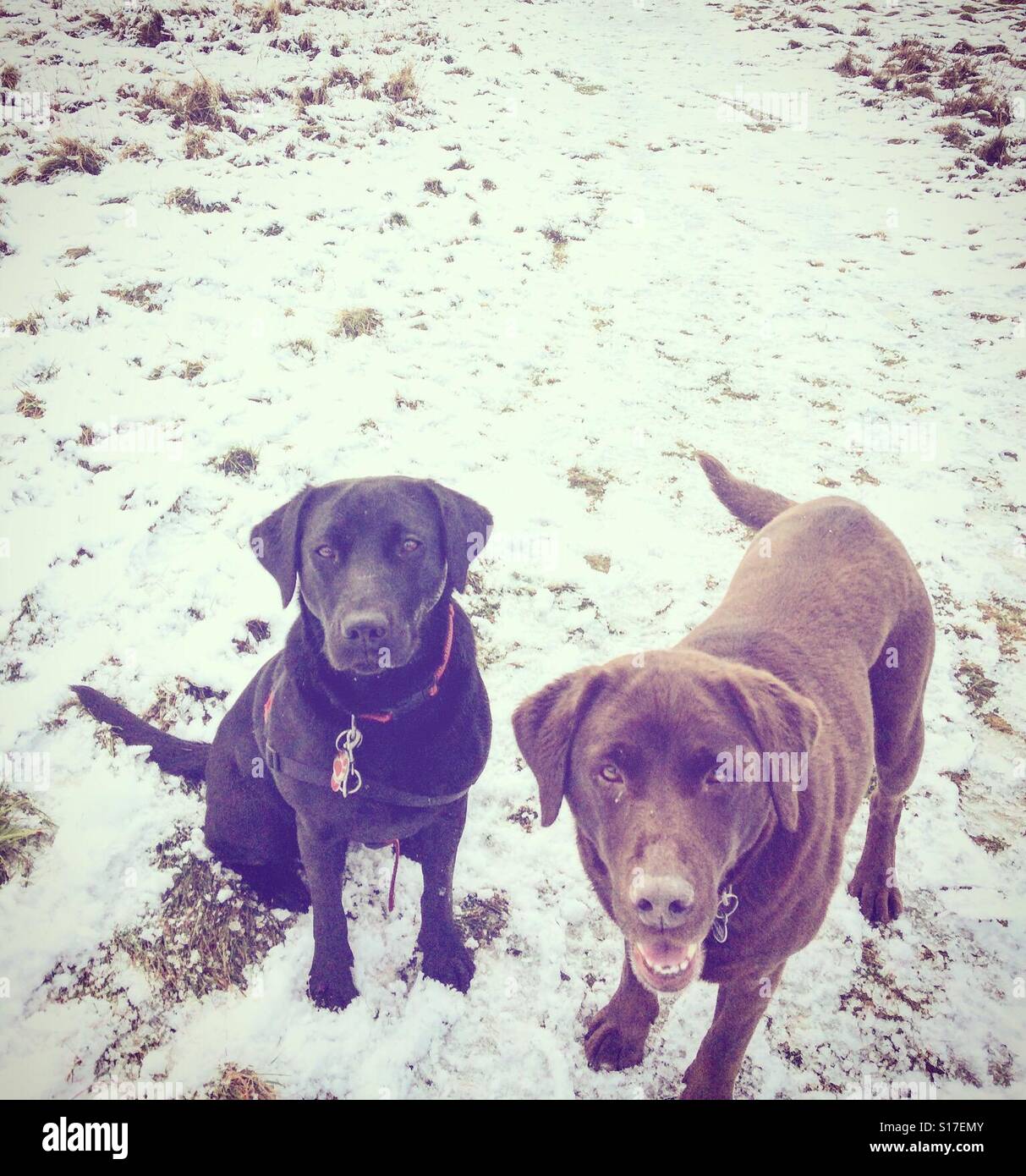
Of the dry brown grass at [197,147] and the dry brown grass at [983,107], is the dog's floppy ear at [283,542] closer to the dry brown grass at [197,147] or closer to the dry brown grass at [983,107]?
the dry brown grass at [197,147]

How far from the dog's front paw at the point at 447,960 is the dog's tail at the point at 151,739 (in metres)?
1.26

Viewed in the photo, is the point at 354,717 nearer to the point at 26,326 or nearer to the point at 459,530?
the point at 459,530

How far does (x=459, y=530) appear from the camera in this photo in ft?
7.89

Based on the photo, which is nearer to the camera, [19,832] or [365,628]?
[365,628]

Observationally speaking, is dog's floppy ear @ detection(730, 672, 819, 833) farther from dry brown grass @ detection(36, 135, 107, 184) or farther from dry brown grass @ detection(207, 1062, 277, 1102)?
dry brown grass @ detection(36, 135, 107, 184)

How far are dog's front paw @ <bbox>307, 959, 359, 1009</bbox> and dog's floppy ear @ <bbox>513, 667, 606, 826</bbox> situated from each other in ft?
3.64

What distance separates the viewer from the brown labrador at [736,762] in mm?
A: 1632

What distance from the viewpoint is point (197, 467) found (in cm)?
423

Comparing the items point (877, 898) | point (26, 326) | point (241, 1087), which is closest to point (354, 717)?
point (241, 1087)

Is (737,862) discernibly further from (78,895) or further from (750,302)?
(750,302)

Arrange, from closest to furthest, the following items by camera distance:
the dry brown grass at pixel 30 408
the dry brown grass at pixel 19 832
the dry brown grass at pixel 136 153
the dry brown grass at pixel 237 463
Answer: the dry brown grass at pixel 19 832 < the dry brown grass at pixel 237 463 < the dry brown grass at pixel 30 408 < the dry brown grass at pixel 136 153

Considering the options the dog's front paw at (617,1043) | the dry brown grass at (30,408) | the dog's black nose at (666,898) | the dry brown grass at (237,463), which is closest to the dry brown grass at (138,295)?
the dry brown grass at (30,408)

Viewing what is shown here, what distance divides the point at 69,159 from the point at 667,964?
9.42m
